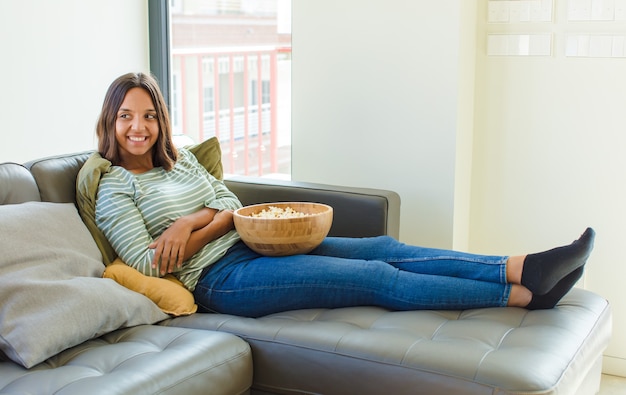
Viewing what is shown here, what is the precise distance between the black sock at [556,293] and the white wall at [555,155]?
0.86 m

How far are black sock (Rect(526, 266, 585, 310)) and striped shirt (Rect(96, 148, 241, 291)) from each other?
→ 35.9 inches

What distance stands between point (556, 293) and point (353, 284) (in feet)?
1.82

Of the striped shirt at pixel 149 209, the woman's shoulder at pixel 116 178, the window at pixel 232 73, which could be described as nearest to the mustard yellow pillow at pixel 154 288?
the striped shirt at pixel 149 209

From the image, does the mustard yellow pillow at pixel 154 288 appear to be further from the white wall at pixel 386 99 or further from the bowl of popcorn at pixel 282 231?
the white wall at pixel 386 99

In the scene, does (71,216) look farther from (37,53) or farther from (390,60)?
(390,60)

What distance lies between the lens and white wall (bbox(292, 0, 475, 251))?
9.71 ft

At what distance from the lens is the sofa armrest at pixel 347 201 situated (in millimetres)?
2643

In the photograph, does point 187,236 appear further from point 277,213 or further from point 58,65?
point 58,65

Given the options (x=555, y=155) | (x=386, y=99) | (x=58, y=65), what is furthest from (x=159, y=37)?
(x=555, y=155)

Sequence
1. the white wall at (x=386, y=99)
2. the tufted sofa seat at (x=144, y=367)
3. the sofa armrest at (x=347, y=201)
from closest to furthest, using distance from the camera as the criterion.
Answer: the tufted sofa seat at (x=144, y=367), the sofa armrest at (x=347, y=201), the white wall at (x=386, y=99)

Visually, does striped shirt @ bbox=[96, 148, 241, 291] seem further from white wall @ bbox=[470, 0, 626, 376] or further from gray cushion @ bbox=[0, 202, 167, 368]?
white wall @ bbox=[470, 0, 626, 376]

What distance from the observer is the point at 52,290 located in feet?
6.42

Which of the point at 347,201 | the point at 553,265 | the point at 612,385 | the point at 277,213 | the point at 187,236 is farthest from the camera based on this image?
the point at 612,385

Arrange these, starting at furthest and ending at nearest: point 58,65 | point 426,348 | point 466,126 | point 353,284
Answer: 1. point 58,65
2. point 466,126
3. point 353,284
4. point 426,348
